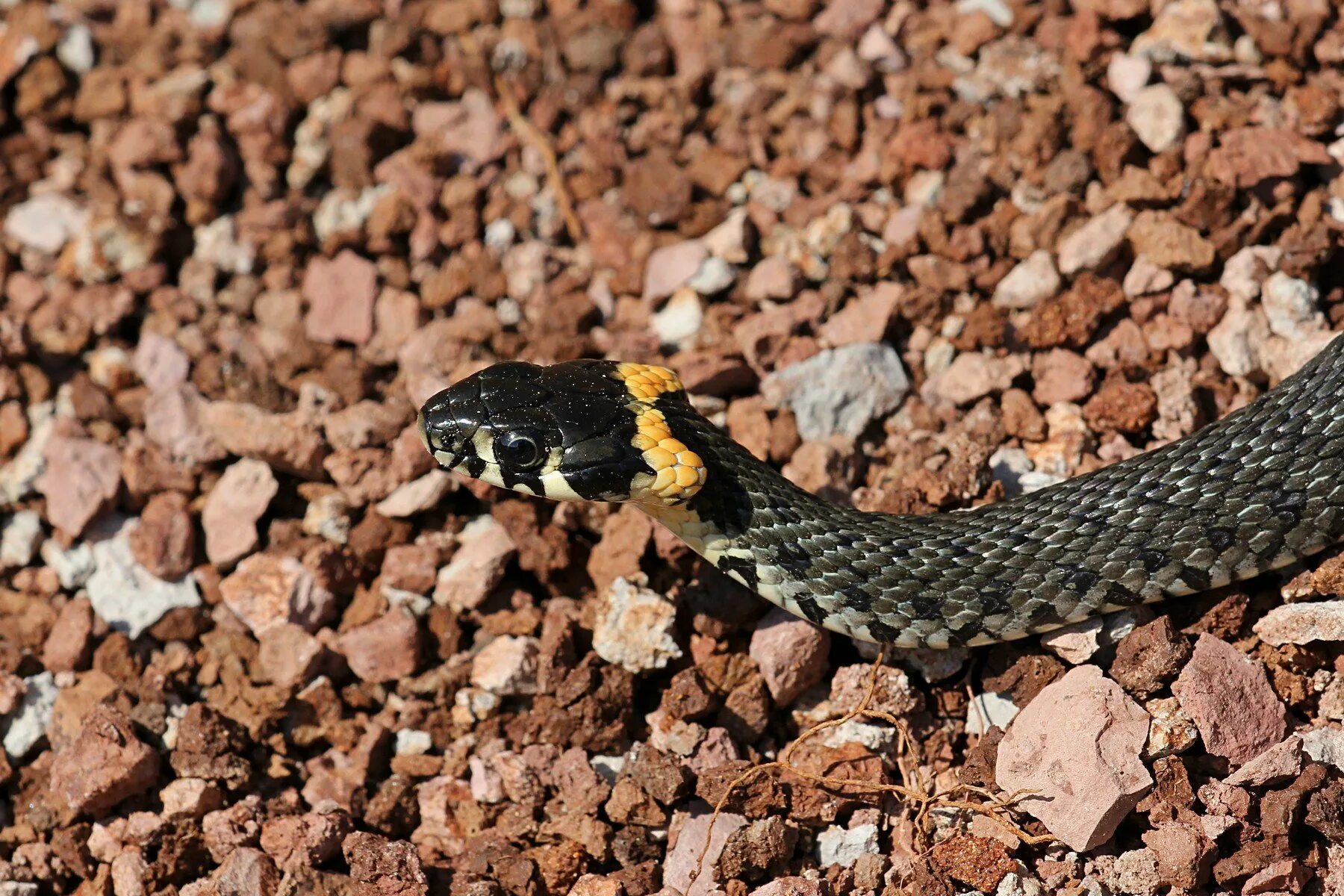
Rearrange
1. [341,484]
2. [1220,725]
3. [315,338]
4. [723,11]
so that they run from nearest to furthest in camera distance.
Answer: [1220,725]
[341,484]
[315,338]
[723,11]

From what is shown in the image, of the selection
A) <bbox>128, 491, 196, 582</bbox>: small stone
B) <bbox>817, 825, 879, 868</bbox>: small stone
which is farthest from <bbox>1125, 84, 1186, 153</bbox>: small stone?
<bbox>128, 491, 196, 582</bbox>: small stone

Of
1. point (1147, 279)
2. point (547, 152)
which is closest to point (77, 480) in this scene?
point (547, 152)

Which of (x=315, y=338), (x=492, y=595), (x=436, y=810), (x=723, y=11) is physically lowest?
(x=436, y=810)


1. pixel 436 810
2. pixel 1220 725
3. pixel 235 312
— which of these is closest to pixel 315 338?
pixel 235 312

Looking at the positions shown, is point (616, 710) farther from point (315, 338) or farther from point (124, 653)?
point (315, 338)

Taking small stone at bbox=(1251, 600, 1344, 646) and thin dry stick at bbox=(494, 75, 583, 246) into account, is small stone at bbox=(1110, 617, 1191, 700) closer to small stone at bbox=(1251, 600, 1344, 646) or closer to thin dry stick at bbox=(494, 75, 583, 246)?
small stone at bbox=(1251, 600, 1344, 646)

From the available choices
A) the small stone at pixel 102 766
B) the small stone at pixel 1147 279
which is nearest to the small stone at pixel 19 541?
the small stone at pixel 102 766

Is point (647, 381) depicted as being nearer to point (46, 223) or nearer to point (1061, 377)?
point (1061, 377)
